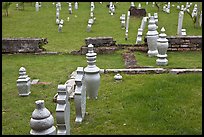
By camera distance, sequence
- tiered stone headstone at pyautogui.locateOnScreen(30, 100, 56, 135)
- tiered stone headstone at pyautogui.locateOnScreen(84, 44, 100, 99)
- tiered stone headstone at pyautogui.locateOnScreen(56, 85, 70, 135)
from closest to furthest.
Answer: tiered stone headstone at pyautogui.locateOnScreen(30, 100, 56, 135) < tiered stone headstone at pyautogui.locateOnScreen(56, 85, 70, 135) < tiered stone headstone at pyautogui.locateOnScreen(84, 44, 100, 99)

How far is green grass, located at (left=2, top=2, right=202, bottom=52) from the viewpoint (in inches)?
640

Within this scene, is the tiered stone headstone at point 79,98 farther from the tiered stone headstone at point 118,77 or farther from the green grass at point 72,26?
the green grass at point 72,26

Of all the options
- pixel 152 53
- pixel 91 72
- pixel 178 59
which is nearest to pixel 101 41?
pixel 152 53

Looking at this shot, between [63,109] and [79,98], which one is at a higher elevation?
[63,109]

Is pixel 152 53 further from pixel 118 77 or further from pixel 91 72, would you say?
pixel 91 72

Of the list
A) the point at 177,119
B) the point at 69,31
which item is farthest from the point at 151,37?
the point at 69,31

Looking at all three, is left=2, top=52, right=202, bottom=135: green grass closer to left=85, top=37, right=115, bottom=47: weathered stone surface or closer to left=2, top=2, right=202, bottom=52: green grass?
left=85, top=37, right=115, bottom=47: weathered stone surface

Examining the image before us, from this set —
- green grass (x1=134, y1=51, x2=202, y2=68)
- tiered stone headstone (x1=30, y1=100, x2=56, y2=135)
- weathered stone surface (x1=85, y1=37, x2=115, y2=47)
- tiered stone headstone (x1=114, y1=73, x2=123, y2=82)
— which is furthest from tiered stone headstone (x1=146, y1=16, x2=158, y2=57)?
tiered stone headstone (x1=30, y1=100, x2=56, y2=135)

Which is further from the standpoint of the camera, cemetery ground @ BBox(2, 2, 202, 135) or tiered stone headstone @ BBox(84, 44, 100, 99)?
tiered stone headstone @ BBox(84, 44, 100, 99)

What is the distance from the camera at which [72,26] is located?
21.0 meters

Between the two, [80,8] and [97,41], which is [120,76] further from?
[80,8]

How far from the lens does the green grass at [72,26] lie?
16245 millimetres

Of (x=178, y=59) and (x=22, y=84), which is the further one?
(x=178, y=59)

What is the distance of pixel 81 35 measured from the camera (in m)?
17.7
